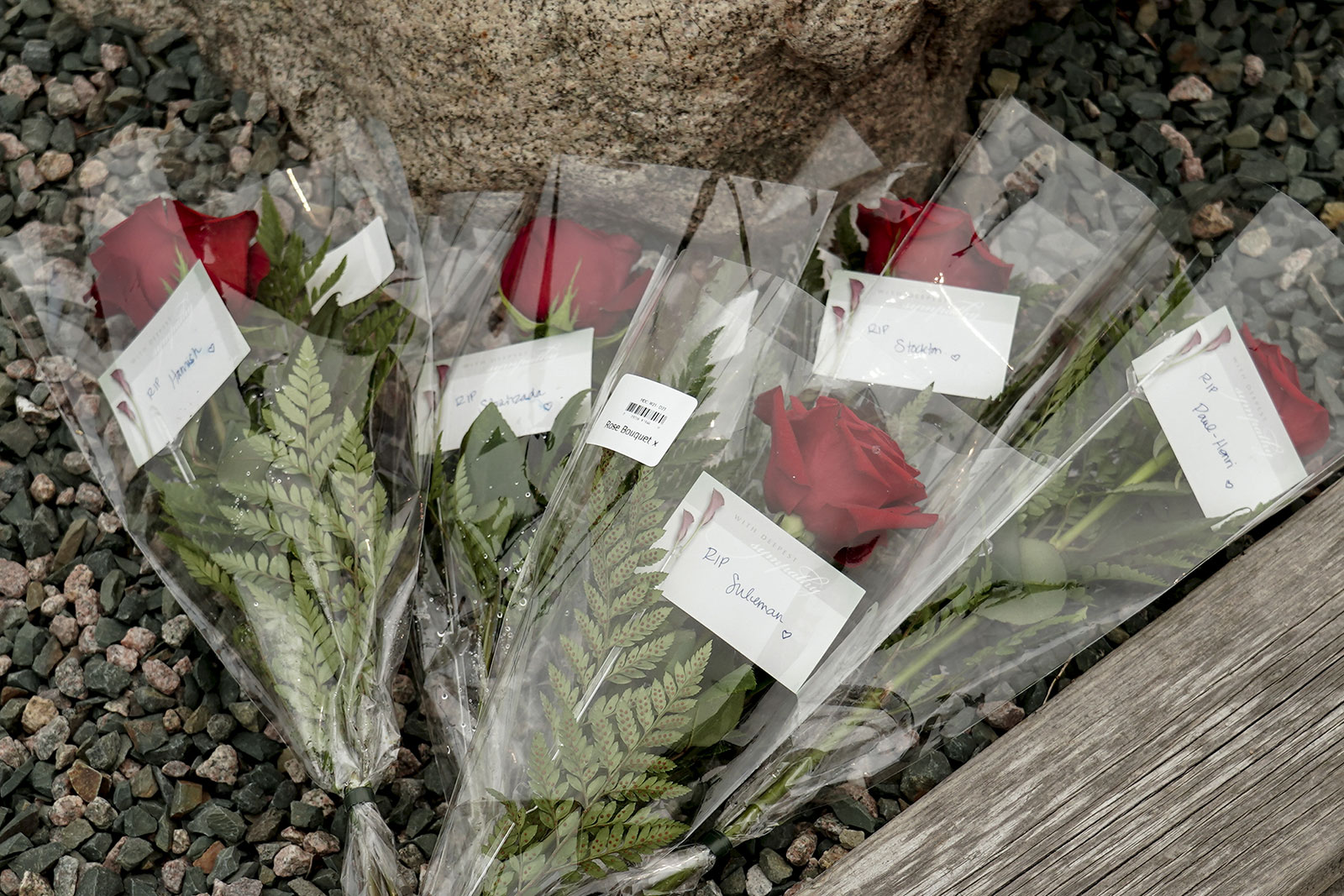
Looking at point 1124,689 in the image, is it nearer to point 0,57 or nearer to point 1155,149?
point 1155,149

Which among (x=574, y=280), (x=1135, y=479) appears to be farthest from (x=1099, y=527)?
(x=574, y=280)

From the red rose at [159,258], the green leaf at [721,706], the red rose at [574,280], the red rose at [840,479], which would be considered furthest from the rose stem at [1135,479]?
the red rose at [159,258]

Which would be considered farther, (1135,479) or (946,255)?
(946,255)

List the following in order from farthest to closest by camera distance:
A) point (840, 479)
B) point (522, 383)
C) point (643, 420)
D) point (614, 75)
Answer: point (614, 75) → point (522, 383) → point (643, 420) → point (840, 479)

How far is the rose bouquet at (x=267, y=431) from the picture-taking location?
1149mm

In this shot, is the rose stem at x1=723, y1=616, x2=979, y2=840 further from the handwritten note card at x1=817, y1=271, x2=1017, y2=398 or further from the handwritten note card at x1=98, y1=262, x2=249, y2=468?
the handwritten note card at x1=98, y1=262, x2=249, y2=468

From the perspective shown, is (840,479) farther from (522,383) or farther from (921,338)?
(522,383)

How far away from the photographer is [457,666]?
3.96 feet

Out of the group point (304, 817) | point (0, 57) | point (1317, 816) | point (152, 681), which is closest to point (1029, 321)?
point (1317, 816)

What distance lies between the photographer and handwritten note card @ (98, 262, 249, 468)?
A: 1.21 m

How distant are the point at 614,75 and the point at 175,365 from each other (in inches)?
27.6

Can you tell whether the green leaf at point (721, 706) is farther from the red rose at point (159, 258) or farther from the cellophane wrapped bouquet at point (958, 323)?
the red rose at point (159, 258)

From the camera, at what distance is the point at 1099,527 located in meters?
1.17

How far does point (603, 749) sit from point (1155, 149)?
1429 millimetres
